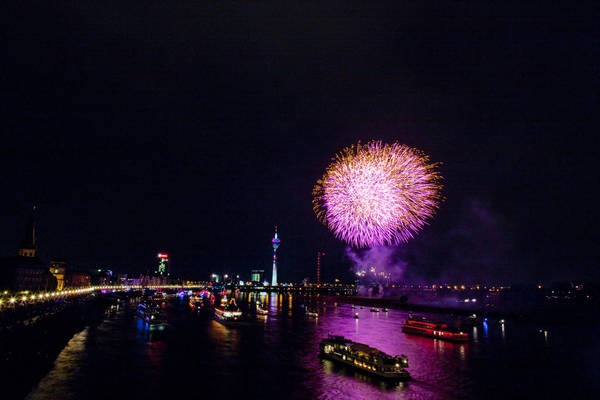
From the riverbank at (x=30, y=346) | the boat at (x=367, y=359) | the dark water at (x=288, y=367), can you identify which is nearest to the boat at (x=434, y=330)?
the dark water at (x=288, y=367)

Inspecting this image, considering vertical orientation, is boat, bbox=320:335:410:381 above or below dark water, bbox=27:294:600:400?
above

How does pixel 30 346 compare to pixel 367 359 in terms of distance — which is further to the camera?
pixel 30 346

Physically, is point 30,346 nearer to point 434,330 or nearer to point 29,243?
point 434,330

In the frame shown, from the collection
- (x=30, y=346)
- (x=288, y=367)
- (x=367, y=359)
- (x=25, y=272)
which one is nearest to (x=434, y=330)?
(x=367, y=359)

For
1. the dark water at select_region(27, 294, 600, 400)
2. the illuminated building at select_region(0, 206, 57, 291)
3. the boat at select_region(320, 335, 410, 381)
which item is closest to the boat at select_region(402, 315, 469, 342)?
the dark water at select_region(27, 294, 600, 400)

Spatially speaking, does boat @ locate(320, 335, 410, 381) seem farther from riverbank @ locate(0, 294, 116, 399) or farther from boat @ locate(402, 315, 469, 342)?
riverbank @ locate(0, 294, 116, 399)

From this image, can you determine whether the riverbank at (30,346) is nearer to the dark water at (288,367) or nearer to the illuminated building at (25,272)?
the dark water at (288,367)

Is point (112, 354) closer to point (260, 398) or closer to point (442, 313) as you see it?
point (260, 398)
